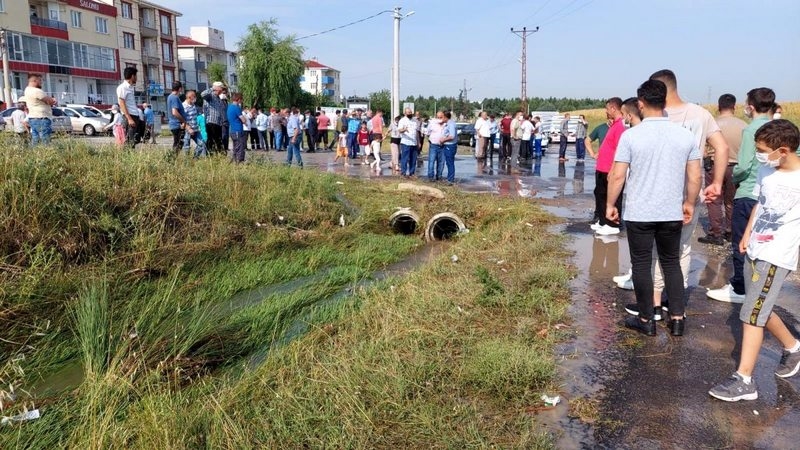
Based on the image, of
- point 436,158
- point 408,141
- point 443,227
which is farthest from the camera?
point 408,141

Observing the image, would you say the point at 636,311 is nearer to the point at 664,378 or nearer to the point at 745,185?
the point at 664,378

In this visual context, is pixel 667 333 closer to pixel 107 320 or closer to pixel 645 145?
pixel 645 145

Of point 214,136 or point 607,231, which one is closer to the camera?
point 607,231

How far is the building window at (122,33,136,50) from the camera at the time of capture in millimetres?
58594

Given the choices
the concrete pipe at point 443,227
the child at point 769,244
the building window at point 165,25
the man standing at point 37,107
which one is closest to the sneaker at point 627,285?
the child at point 769,244

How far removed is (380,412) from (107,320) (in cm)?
274

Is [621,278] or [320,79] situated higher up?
[320,79]

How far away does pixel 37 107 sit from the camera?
9.85 meters

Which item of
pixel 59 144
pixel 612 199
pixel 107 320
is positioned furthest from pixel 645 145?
pixel 59 144

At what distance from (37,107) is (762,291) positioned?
1108 cm

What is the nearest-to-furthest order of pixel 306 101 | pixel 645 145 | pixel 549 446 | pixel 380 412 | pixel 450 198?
pixel 549 446
pixel 380 412
pixel 645 145
pixel 450 198
pixel 306 101

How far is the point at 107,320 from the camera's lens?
4.57 m

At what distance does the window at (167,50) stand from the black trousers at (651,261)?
233 feet

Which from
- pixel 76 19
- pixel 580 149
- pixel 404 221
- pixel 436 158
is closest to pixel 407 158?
pixel 436 158
